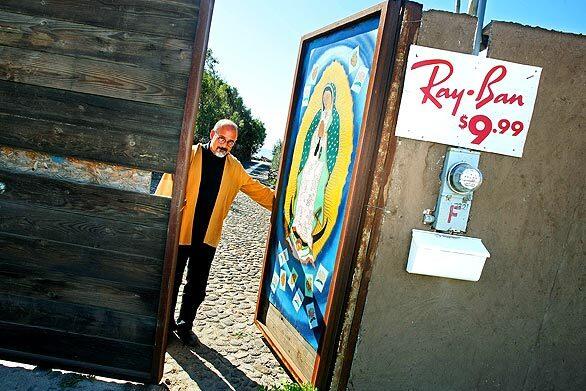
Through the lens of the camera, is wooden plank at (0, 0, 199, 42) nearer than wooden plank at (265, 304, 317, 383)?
Yes

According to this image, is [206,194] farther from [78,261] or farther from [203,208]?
[78,261]

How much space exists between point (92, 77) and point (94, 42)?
8.9 inches

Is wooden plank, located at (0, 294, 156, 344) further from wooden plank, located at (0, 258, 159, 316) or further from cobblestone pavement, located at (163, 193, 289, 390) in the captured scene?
cobblestone pavement, located at (163, 193, 289, 390)

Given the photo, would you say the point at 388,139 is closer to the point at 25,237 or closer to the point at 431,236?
the point at 431,236

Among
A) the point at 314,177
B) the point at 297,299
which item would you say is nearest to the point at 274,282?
the point at 297,299

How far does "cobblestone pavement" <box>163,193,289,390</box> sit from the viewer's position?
2.85 meters

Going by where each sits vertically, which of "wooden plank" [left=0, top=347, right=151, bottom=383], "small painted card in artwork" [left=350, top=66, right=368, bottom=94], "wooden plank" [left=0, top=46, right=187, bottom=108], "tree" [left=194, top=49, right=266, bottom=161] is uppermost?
"tree" [left=194, top=49, right=266, bottom=161]

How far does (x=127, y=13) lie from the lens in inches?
91.8

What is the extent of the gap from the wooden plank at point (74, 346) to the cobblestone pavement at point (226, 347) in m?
0.33

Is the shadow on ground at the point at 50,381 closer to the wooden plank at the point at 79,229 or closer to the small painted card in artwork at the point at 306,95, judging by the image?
the wooden plank at the point at 79,229

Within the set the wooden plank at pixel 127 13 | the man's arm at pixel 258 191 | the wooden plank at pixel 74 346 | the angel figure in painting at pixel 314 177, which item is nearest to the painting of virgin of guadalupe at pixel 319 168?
the angel figure in painting at pixel 314 177

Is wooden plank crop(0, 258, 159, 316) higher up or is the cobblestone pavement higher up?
wooden plank crop(0, 258, 159, 316)

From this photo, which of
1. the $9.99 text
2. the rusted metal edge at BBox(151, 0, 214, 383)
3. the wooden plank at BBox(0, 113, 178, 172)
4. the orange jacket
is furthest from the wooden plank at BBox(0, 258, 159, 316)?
the $9.99 text

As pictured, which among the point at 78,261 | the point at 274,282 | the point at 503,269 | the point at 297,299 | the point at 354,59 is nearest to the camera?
the point at 503,269
